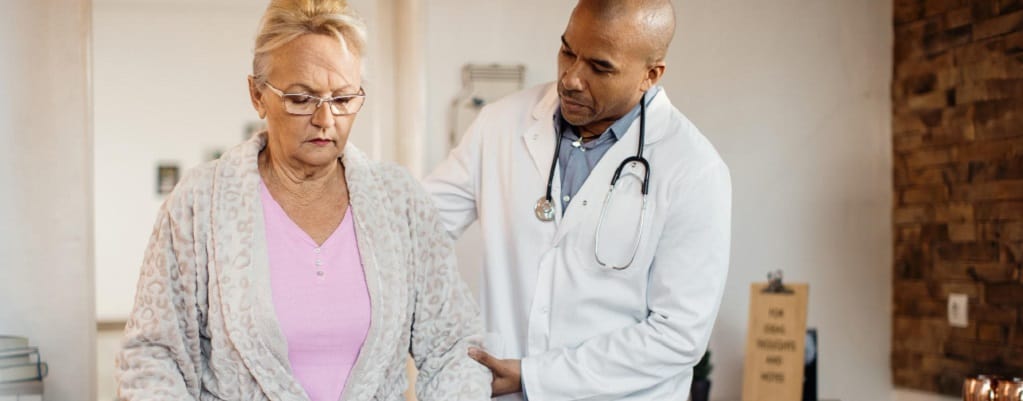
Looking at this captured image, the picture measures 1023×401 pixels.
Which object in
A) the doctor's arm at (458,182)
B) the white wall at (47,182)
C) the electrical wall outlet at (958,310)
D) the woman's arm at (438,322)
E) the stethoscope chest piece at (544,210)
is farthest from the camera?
the electrical wall outlet at (958,310)

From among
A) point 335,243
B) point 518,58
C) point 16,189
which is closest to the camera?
point 335,243

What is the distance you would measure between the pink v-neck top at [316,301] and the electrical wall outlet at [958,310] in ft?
7.72

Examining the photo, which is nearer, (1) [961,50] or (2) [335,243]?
(2) [335,243]

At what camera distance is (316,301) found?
5.24 feet

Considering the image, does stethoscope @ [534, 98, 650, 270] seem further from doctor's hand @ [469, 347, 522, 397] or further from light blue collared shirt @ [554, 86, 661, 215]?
doctor's hand @ [469, 347, 522, 397]

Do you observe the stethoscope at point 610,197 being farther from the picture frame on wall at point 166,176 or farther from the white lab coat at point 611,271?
the picture frame on wall at point 166,176

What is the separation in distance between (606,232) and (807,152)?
186cm

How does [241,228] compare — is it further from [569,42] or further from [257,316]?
[569,42]

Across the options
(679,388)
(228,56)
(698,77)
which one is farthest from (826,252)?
(228,56)

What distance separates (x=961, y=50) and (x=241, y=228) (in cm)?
253

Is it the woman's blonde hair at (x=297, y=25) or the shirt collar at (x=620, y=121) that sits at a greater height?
the woman's blonde hair at (x=297, y=25)

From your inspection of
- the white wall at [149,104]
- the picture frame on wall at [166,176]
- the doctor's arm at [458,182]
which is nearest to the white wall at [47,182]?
the doctor's arm at [458,182]

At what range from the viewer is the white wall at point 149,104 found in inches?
217

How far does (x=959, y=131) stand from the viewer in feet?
11.1
